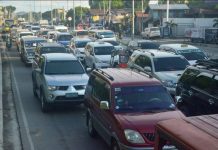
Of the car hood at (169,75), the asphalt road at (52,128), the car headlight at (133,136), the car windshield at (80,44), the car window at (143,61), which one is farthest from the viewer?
the car windshield at (80,44)

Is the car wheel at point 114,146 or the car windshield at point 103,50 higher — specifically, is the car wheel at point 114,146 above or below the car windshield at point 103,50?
below

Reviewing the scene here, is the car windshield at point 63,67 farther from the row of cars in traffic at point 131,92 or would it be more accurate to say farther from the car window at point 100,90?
the car window at point 100,90

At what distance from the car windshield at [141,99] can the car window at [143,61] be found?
24.9 feet

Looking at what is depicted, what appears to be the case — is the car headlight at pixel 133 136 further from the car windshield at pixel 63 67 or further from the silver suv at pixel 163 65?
the silver suv at pixel 163 65

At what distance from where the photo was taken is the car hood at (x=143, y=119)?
325 inches

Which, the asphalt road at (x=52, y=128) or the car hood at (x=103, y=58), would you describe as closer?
the asphalt road at (x=52, y=128)

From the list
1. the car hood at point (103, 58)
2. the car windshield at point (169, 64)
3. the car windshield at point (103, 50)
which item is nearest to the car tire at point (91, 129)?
the car windshield at point (169, 64)

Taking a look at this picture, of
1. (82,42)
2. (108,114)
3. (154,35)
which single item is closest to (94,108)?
(108,114)

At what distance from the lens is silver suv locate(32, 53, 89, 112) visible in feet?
45.3

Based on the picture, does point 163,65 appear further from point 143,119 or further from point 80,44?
point 80,44

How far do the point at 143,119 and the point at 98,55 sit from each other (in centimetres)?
1671

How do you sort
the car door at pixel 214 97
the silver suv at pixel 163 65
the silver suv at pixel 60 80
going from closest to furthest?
the car door at pixel 214 97
the silver suv at pixel 60 80
the silver suv at pixel 163 65

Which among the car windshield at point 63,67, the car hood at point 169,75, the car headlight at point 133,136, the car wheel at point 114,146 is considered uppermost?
the car windshield at point 63,67

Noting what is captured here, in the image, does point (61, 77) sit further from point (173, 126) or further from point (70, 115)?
point (173, 126)
